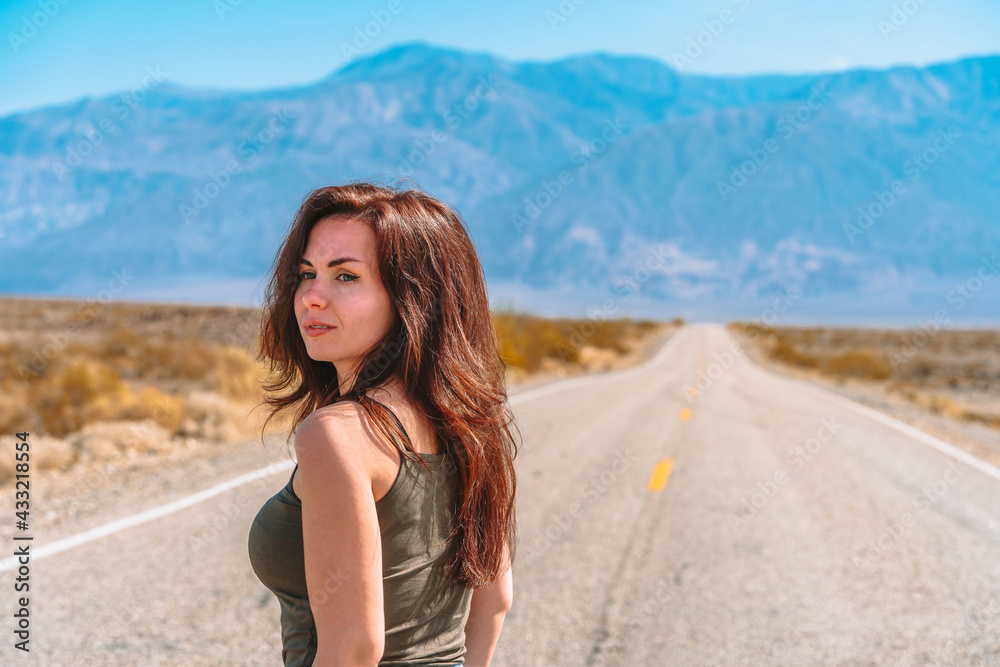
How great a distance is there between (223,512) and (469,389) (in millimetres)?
4739

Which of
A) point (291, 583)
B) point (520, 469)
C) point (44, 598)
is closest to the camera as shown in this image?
point (291, 583)

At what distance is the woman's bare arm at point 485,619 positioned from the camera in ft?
6.01

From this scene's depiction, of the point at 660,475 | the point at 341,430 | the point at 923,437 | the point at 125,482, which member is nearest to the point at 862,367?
the point at 923,437

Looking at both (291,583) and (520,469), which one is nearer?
(291,583)

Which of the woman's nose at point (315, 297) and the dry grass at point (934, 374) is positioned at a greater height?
the woman's nose at point (315, 297)

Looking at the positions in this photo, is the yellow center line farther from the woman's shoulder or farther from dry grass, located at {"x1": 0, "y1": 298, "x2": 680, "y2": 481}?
the woman's shoulder

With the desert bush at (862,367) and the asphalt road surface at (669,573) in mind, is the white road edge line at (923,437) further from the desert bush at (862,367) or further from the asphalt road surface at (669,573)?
the desert bush at (862,367)

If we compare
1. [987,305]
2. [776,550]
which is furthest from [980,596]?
[987,305]

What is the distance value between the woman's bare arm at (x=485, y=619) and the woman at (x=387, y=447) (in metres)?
0.14

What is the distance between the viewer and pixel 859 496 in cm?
683

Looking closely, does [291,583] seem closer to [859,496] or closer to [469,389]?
[469,389]

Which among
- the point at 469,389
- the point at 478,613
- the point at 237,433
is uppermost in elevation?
the point at 469,389

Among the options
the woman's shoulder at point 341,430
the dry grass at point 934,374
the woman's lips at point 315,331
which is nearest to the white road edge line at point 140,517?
the woman's lips at point 315,331

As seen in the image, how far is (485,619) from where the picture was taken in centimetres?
185
